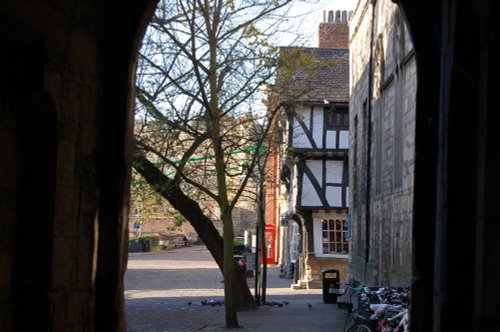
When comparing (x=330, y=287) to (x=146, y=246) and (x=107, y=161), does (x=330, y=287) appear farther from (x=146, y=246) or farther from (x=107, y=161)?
(x=146, y=246)

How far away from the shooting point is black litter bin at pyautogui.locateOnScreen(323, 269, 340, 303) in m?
21.5

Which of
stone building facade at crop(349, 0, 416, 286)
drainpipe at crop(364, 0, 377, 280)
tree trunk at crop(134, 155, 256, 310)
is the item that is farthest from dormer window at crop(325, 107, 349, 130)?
tree trunk at crop(134, 155, 256, 310)

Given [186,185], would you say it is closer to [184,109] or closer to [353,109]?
[184,109]

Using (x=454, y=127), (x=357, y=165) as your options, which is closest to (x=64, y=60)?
(x=454, y=127)

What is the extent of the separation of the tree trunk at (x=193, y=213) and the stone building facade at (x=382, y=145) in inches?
118

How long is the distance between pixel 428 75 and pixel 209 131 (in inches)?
368

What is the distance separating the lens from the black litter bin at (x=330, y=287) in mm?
21453

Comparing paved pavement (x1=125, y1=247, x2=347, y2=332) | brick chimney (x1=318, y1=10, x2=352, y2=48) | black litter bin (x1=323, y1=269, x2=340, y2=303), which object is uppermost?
A: brick chimney (x1=318, y1=10, x2=352, y2=48)

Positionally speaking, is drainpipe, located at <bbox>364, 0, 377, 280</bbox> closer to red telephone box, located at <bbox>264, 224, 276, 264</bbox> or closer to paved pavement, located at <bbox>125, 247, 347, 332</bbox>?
paved pavement, located at <bbox>125, 247, 347, 332</bbox>

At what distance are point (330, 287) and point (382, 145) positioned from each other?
21.3 feet

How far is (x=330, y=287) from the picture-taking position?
21.9 meters

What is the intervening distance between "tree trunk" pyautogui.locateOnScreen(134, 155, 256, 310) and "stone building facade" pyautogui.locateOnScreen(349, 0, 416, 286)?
118 inches

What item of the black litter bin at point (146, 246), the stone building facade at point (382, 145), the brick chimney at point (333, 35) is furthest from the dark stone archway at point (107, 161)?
the black litter bin at point (146, 246)

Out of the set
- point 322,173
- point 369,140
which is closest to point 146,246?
point 322,173
